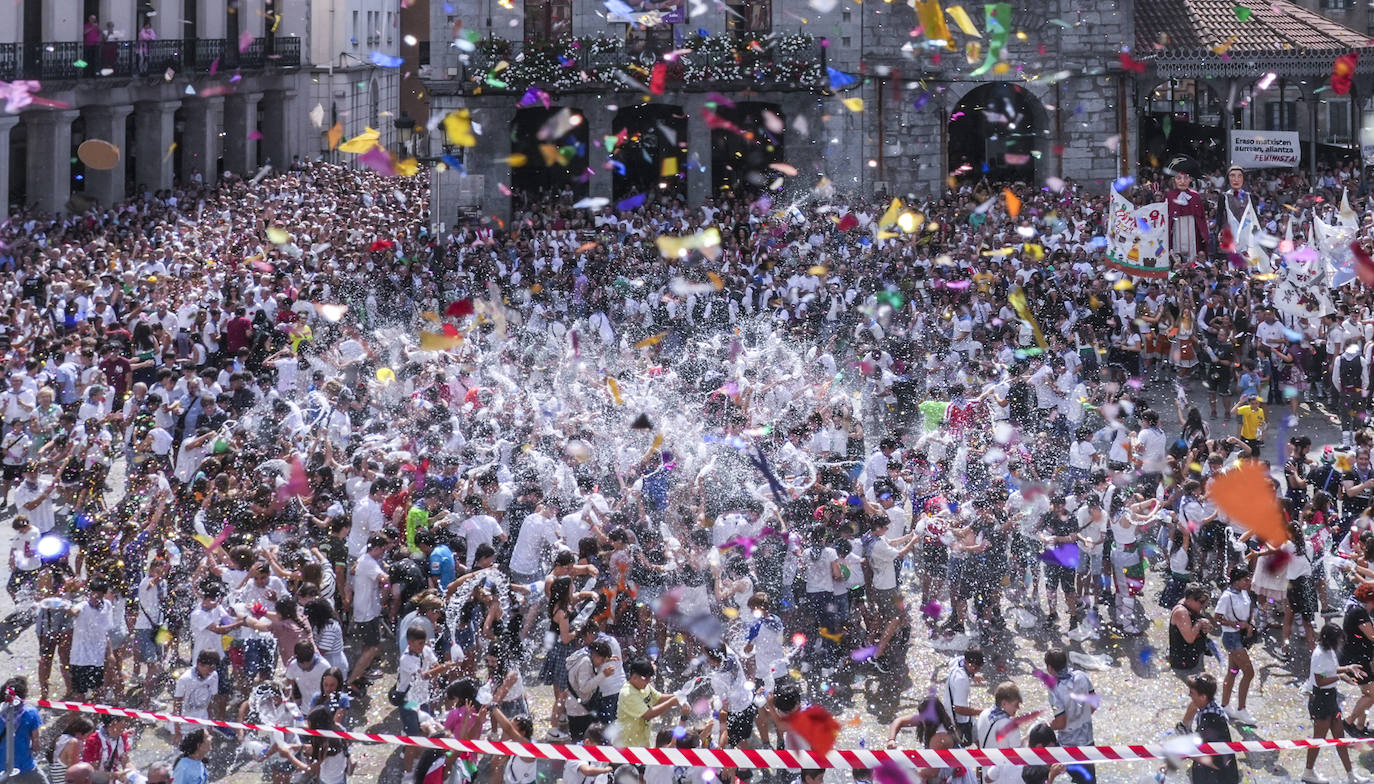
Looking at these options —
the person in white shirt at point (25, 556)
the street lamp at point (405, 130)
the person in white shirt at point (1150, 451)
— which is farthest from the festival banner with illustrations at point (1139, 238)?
the person in white shirt at point (25, 556)

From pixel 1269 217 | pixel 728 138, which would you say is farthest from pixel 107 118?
pixel 1269 217

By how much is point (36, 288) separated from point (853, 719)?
48.1ft

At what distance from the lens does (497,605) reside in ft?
31.8

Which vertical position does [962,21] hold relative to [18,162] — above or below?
above

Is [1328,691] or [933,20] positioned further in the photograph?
[933,20]

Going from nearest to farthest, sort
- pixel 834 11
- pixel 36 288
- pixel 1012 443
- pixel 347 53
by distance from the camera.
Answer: pixel 1012 443, pixel 36 288, pixel 834 11, pixel 347 53

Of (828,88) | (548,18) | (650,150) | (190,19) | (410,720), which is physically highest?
(190,19)

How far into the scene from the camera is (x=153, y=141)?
36.7m

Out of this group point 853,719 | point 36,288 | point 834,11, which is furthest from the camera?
point 834,11

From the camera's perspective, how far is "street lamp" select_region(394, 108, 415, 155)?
81.8ft

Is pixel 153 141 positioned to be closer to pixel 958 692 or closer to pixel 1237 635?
pixel 1237 635

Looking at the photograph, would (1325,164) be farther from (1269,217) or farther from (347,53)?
(347,53)

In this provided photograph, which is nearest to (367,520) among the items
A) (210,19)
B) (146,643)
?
(146,643)

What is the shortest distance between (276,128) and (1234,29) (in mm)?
26659
